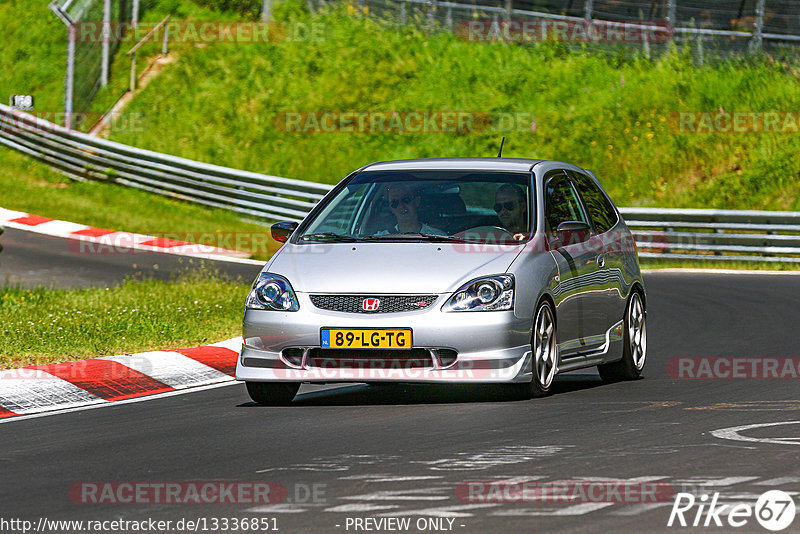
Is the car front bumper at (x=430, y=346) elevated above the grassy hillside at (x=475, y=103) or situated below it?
below

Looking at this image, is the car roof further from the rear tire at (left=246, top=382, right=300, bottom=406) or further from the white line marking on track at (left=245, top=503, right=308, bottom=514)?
the white line marking on track at (left=245, top=503, right=308, bottom=514)

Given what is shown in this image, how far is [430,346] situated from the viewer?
937 centimetres

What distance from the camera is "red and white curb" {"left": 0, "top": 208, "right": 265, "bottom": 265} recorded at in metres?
24.6

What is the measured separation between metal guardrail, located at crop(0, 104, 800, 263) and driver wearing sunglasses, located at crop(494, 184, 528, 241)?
14.3 m

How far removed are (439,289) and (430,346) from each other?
360mm

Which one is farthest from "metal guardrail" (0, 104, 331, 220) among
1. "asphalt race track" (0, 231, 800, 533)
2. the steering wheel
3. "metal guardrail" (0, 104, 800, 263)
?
"asphalt race track" (0, 231, 800, 533)

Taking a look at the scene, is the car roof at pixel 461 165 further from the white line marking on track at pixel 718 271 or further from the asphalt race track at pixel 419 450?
the white line marking on track at pixel 718 271

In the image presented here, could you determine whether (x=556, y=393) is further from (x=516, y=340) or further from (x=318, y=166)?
(x=318, y=166)

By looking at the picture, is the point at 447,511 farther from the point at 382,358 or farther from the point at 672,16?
the point at 672,16

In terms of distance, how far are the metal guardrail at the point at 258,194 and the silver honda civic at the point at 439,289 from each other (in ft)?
45.3

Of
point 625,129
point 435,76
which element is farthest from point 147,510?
point 435,76

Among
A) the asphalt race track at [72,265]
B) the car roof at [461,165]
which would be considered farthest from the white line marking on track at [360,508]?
the asphalt race track at [72,265]

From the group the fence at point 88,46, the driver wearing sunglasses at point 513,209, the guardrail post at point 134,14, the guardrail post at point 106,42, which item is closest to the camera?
the driver wearing sunglasses at point 513,209

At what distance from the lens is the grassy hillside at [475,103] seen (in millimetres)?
29500
